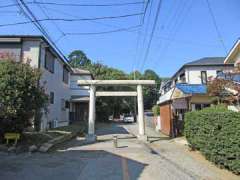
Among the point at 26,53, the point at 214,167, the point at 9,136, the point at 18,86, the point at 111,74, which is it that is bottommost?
the point at 214,167

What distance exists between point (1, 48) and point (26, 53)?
1.88m

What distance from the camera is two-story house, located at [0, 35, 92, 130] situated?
21.2 meters

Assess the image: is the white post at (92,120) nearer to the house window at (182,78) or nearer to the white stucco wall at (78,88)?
the house window at (182,78)

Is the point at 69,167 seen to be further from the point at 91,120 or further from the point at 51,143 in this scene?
the point at 91,120

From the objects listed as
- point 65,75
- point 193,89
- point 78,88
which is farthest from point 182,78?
point 78,88

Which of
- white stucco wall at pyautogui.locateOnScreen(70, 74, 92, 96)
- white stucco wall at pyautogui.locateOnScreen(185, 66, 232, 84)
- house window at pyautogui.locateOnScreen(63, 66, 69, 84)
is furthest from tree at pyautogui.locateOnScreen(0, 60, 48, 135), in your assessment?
white stucco wall at pyautogui.locateOnScreen(70, 74, 92, 96)

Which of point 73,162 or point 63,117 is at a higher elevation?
point 63,117

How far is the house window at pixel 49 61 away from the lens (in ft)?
76.7

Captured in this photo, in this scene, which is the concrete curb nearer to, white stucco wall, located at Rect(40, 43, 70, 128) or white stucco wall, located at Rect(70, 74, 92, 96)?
white stucco wall, located at Rect(40, 43, 70, 128)

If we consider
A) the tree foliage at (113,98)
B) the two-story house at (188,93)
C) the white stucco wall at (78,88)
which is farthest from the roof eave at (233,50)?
the white stucco wall at (78,88)

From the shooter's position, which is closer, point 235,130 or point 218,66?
point 235,130

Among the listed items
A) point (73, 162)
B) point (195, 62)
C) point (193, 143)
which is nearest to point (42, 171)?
point (73, 162)

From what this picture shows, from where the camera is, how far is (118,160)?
505 inches

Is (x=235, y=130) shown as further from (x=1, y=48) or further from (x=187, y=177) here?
(x=1, y=48)
